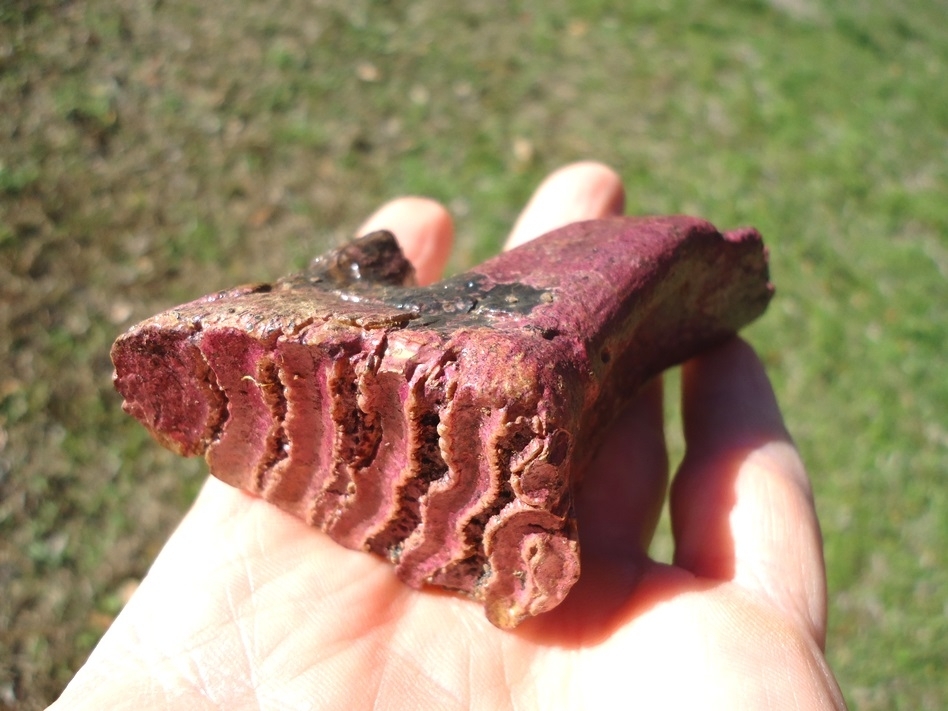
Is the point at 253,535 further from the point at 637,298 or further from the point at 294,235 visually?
the point at 294,235

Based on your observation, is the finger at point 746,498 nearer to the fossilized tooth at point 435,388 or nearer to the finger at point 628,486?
the finger at point 628,486

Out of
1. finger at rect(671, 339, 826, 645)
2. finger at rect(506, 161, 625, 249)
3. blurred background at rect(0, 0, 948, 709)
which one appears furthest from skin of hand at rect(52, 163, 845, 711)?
blurred background at rect(0, 0, 948, 709)

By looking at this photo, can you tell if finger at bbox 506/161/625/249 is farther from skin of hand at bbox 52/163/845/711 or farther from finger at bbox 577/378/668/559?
skin of hand at bbox 52/163/845/711

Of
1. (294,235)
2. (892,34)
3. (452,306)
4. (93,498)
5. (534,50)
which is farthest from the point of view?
(892,34)

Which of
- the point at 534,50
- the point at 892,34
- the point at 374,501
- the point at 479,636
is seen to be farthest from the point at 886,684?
the point at 892,34

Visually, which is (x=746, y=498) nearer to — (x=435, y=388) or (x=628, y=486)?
(x=628, y=486)

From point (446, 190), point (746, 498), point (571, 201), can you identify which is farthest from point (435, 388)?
point (446, 190)
